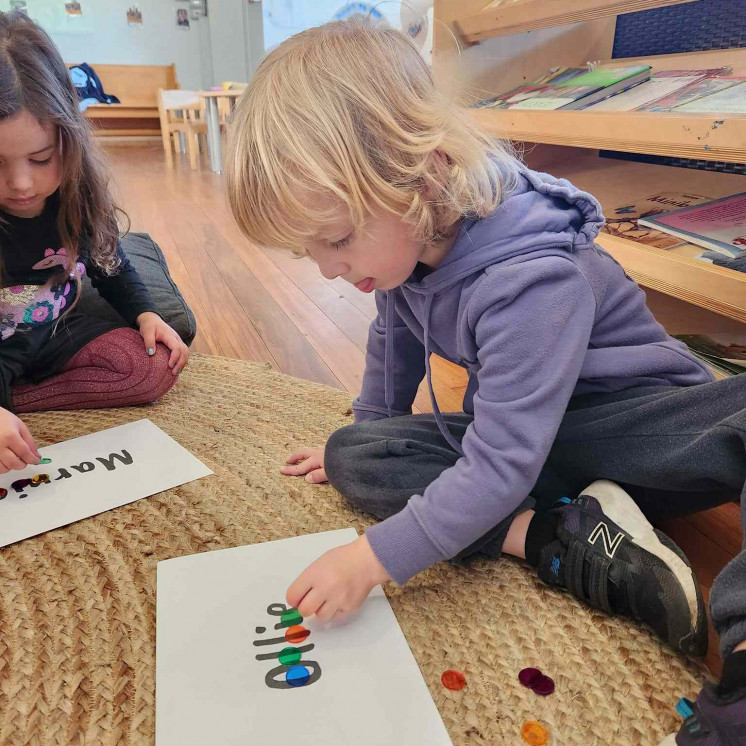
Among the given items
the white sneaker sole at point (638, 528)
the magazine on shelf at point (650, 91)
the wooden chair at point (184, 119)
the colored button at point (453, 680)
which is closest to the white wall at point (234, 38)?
the wooden chair at point (184, 119)

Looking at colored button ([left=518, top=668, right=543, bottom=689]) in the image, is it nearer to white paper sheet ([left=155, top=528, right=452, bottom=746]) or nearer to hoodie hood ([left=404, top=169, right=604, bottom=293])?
white paper sheet ([left=155, top=528, right=452, bottom=746])

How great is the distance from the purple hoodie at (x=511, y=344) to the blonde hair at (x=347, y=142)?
0.05 m

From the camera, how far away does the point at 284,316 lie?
1550 millimetres

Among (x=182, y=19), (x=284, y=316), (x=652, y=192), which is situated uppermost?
(x=182, y=19)

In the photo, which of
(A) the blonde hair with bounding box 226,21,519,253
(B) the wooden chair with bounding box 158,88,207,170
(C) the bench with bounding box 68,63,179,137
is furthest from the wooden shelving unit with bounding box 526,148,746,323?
(C) the bench with bounding box 68,63,179,137

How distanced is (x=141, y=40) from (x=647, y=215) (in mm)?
6258

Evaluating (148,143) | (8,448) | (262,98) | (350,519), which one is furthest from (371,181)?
(148,143)

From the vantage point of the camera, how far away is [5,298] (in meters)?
1.01

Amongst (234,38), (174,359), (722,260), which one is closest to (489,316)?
(722,260)

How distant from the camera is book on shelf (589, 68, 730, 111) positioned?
3.48 feet

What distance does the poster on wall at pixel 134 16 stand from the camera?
236 inches

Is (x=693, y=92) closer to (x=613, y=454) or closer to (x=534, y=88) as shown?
(x=534, y=88)

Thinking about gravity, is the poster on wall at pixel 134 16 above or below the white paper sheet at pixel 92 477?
above

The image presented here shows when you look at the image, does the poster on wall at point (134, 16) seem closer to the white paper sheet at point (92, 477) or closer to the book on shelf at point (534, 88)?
the book on shelf at point (534, 88)
